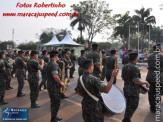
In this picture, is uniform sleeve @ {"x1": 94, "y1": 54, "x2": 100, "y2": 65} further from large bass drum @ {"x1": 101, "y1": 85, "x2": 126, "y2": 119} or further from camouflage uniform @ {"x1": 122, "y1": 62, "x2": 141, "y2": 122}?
large bass drum @ {"x1": 101, "y1": 85, "x2": 126, "y2": 119}

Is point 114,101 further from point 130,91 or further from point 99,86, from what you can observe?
point 130,91

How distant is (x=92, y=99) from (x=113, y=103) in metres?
0.48

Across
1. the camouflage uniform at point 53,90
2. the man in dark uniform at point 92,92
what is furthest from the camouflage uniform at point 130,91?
the camouflage uniform at point 53,90

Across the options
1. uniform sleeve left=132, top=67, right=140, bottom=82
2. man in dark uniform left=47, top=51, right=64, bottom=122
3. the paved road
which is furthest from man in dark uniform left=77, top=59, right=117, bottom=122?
the paved road

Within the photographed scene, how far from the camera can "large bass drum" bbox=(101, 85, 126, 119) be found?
121 inches

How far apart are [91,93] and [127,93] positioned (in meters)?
1.65

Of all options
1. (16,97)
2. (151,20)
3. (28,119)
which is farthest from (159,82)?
(151,20)

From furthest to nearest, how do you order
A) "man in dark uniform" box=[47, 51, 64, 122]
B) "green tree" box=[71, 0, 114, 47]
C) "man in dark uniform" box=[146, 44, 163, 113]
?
"green tree" box=[71, 0, 114, 47], "man in dark uniform" box=[146, 44, 163, 113], "man in dark uniform" box=[47, 51, 64, 122]

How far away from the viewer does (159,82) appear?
17.9 ft

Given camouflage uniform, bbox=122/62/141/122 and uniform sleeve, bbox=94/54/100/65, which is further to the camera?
uniform sleeve, bbox=94/54/100/65

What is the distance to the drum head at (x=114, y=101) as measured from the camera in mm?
3135

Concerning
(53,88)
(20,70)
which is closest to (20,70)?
(20,70)

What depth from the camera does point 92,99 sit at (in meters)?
3.13

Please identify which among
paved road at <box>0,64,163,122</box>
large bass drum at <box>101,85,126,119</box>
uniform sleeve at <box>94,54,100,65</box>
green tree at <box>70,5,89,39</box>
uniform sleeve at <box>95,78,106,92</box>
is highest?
green tree at <box>70,5,89,39</box>
